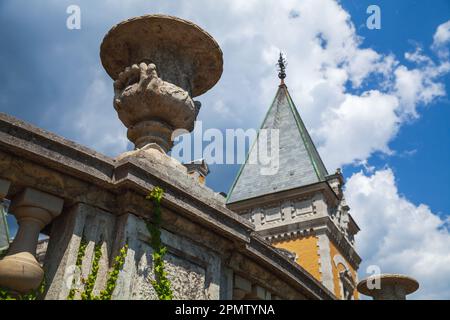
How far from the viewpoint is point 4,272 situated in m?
2.39

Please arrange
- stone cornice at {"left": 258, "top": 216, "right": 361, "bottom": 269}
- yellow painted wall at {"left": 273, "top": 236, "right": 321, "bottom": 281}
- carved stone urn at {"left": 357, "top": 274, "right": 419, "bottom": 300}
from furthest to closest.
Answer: stone cornice at {"left": 258, "top": 216, "right": 361, "bottom": 269} → yellow painted wall at {"left": 273, "top": 236, "right": 321, "bottom": 281} → carved stone urn at {"left": 357, "top": 274, "right": 419, "bottom": 300}

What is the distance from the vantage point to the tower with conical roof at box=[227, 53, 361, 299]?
22.1 metres

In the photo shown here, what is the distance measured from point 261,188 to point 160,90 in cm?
2265

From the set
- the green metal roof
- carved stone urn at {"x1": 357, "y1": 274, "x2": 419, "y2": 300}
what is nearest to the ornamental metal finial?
the green metal roof

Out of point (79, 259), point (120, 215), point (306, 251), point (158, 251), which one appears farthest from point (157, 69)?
point (306, 251)

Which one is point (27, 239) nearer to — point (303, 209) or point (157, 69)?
point (157, 69)

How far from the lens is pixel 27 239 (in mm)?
2594

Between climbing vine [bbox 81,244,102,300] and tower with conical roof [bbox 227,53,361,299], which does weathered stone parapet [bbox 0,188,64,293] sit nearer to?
climbing vine [bbox 81,244,102,300]

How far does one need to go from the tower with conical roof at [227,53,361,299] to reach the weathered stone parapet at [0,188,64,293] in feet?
61.5

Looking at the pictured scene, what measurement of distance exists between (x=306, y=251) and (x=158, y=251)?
20099 millimetres

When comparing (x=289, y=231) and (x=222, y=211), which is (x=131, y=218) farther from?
(x=289, y=231)

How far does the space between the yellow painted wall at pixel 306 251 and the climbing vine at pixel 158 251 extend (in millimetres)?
19432
